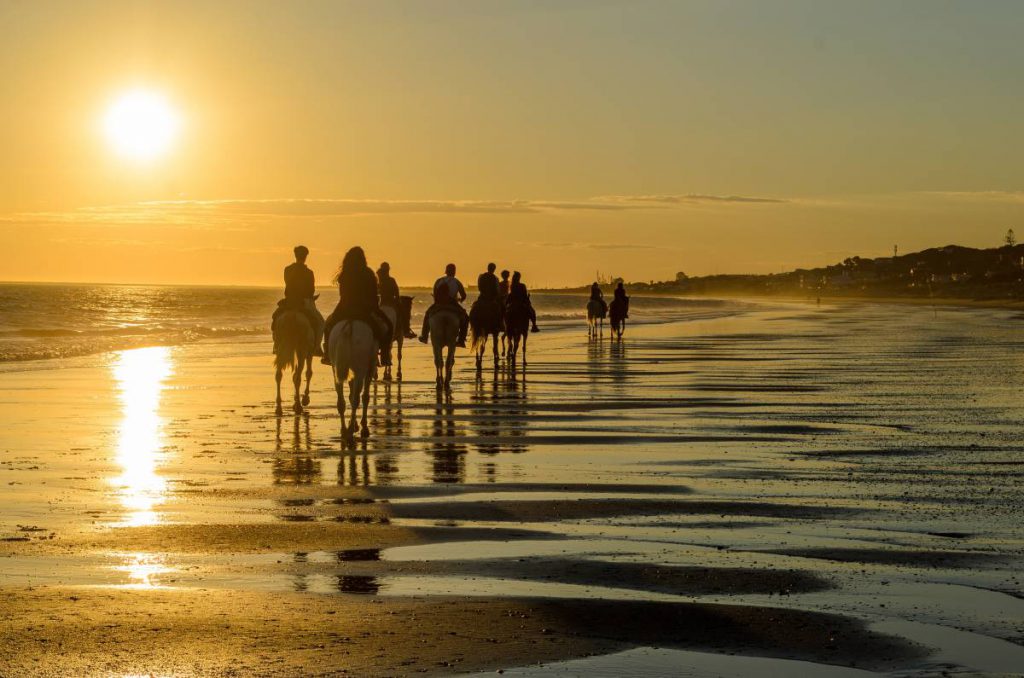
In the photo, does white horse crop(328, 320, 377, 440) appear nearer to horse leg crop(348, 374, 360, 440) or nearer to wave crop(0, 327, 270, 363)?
horse leg crop(348, 374, 360, 440)

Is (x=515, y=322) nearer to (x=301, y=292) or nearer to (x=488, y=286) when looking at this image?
(x=488, y=286)

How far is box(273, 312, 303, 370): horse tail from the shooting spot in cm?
2093

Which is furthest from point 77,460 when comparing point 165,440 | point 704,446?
point 704,446

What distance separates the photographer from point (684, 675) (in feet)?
21.0

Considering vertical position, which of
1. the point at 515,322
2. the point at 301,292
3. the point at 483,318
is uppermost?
the point at 301,292

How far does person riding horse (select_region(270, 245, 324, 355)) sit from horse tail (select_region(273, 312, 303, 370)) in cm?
14

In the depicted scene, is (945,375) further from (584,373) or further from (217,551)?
(217,551)

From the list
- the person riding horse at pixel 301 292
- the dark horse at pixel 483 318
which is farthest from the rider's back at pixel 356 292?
the dark horse at pixel 483 318

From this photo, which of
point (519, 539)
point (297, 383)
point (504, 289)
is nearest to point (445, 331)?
point (297, 383)

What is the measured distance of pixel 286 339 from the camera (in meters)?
21.1

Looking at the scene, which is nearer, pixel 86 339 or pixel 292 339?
pixel 292 339

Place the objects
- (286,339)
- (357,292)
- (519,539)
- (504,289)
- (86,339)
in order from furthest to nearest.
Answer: (86,339), (504,289), (286,339), (357,292), (519,539)

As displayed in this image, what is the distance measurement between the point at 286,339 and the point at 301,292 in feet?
2.69

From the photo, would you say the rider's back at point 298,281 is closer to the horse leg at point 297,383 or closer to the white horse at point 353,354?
the horse leg at point 297,383
